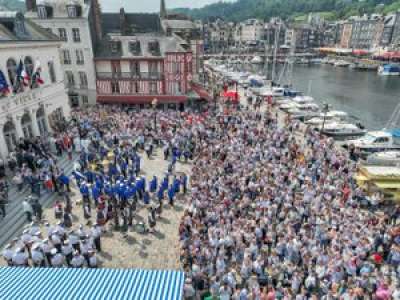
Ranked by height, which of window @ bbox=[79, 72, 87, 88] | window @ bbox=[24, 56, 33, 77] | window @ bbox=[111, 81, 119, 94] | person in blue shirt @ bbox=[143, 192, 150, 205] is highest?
window @ bbox=[24, 56, 33, 77]

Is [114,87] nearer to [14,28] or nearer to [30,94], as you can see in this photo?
[30,94]

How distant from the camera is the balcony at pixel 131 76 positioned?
34.2m

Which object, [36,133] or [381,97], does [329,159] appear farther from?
[381,97]

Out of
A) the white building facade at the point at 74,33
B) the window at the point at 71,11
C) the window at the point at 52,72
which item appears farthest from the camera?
the white building facade at the point at 74,33

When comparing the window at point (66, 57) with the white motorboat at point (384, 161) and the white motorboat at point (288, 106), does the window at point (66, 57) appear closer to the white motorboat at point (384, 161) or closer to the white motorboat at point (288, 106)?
the white motorboat at point (288, 106)

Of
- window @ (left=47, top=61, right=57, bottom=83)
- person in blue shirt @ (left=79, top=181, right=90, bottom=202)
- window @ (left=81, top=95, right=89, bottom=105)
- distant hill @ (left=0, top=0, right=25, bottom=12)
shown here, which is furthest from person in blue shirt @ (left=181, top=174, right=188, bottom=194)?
distant hill @ (left=0, top=0, right=25, bottom=12)

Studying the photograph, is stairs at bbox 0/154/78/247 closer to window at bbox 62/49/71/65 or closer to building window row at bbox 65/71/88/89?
building window row at bbox 65/71/88/89

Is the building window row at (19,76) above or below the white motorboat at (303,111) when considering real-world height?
above

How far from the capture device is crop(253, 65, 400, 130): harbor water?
148 ft

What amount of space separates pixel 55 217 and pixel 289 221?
37.9 feet

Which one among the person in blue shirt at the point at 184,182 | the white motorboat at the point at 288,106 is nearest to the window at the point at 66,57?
the person in blue shirt at the point at 184,182

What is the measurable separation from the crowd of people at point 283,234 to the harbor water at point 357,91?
25731 millimetres

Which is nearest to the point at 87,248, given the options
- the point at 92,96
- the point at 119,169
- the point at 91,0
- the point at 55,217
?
the point at 55,217

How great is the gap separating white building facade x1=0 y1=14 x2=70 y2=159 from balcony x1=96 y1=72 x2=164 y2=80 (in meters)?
8.24
